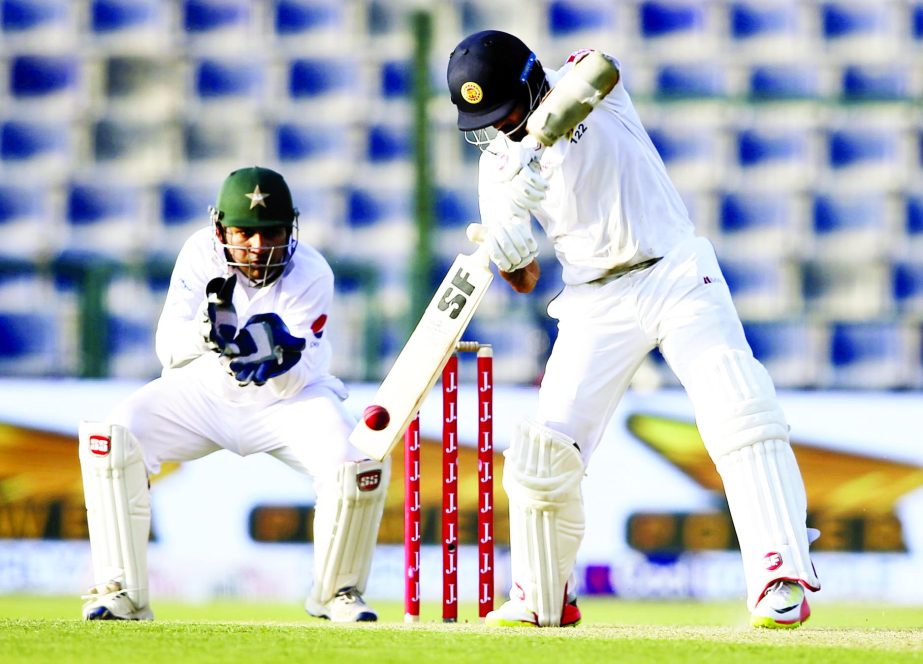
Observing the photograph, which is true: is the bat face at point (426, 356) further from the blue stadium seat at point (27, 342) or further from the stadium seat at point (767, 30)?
the stadium seat at point (767, 30)

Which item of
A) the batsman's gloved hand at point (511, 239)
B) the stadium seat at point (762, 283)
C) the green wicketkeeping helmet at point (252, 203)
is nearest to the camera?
the batsman's gloved hand at point (511, 239)

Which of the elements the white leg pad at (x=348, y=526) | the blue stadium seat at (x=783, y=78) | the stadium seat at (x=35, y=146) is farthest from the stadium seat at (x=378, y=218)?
the white leg pad at (x=348, y=526)

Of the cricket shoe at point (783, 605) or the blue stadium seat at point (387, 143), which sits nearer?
the cricket shoe at point (783, 605)

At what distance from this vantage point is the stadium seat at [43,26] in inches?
327

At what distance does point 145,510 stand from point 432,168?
326 cm

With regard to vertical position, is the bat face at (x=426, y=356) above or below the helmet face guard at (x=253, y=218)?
below

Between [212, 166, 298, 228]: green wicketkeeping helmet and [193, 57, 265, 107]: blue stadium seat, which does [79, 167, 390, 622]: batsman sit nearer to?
[212, 166, 298, 228]: green wicketkeeping helmet

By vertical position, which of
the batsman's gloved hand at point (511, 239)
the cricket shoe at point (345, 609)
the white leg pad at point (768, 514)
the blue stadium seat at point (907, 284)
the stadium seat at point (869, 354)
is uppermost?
the blue stadium seat at point (907, 284)

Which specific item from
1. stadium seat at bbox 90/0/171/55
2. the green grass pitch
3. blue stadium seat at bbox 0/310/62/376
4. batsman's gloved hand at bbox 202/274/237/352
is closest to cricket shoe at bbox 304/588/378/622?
the green grass pitch

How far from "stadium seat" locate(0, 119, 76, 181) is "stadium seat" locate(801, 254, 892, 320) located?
3.87m

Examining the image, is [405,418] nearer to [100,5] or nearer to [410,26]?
[410,26]

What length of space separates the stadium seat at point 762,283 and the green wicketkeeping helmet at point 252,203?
3865 mm

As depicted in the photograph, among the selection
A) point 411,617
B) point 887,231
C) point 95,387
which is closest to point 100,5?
point 95,387

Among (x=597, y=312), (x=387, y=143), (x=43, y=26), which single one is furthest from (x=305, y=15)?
(x=597, y=312)
